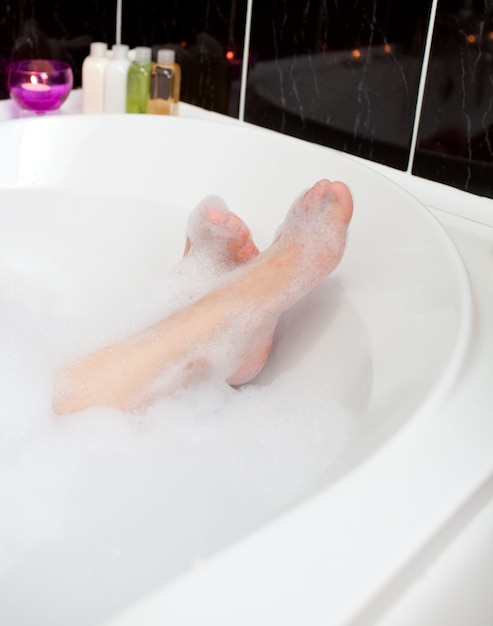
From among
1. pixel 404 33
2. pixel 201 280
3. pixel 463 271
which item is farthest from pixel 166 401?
pixel 404 33

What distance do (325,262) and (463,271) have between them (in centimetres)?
20

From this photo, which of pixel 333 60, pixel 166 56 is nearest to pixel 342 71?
pixel 333 60

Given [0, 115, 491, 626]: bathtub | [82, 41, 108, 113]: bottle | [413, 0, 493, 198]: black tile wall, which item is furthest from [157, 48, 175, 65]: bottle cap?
[413, 0, 493, 198]: black tile wall

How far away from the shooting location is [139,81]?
5.76 ft

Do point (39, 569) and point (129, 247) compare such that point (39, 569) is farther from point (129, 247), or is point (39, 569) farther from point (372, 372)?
point (129, 247)

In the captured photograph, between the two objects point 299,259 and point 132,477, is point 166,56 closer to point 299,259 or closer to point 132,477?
point 299,259

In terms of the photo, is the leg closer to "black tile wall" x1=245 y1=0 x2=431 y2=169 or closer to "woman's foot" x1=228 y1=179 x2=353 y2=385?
"woman's foot" x1=228 y1=179 x2=353 y2=385

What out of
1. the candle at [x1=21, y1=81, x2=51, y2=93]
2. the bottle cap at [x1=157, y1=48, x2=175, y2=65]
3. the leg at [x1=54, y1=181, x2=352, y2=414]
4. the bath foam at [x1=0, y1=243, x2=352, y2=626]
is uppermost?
the bottle cap at [x1=157, y1=48, x2=175, y2=65]

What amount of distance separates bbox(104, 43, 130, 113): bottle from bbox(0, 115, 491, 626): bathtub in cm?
19

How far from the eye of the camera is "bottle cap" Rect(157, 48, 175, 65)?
69.6 inches

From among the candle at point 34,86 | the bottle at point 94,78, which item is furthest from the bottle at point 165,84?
the candle at point 34,86

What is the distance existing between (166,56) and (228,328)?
900 mm

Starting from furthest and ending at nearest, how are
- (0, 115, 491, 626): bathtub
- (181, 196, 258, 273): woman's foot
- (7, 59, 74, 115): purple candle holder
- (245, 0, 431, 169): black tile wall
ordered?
1. (7, 59, 74, 115): purple candle holder
2. (245, 0, 431, 169): black tile wall
3. (181, 196, 258, 273): woman's foot
4. (0, 115, 491, 626): bathtub

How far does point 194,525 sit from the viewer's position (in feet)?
2.85
